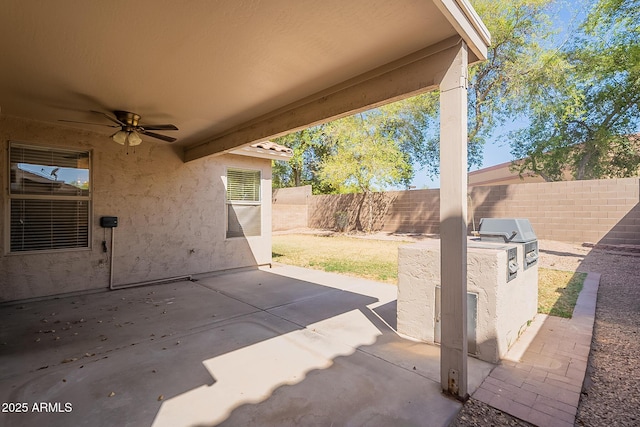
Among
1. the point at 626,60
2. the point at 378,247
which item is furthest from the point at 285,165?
the point at 626,60

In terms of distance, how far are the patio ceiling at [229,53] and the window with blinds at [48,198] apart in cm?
92

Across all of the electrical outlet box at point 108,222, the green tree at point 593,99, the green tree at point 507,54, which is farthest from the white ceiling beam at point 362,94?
the green tree at point 593,99

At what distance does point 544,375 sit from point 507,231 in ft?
4.76

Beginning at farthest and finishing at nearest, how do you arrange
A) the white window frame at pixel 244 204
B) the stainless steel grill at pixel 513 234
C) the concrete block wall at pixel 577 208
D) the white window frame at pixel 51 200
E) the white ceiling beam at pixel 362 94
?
the concrete block wall at pixel 577 208, the white window frame at pixel 244 204, the white window frame at pixel 51 200, the stainless steel grill at pixel 513 234, the white ceiling beam at pixel 362 94

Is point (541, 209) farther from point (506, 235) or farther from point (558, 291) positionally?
point (506, 235)

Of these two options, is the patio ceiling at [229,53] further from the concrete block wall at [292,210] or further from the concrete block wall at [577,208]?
the concrete block wall at [292,210]

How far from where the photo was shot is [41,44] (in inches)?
98.0

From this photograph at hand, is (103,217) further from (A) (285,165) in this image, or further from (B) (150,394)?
(A) (285,165)

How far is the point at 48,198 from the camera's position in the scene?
15.3ft

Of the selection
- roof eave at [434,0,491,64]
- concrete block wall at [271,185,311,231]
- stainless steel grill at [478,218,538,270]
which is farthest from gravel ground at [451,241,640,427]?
concrete block wall at [271,185,311,231]

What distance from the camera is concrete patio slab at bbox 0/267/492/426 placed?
2010 mm

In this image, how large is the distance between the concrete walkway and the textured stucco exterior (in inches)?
5.4

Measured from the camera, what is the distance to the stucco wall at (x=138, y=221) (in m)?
4.48

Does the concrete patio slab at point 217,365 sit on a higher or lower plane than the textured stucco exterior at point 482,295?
lower
